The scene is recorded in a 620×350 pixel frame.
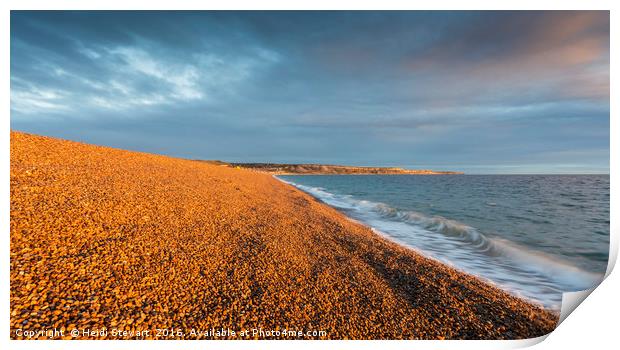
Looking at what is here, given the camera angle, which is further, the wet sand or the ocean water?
the ocean water

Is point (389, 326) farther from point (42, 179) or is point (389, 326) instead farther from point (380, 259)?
point (42, 179)

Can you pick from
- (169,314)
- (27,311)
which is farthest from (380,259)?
(27,311)

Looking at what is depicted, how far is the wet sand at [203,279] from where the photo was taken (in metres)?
2.63

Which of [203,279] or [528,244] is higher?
[203,279]

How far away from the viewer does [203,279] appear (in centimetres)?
331

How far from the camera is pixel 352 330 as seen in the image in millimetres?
2771

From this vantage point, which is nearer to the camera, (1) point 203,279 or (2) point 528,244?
(1) point 203,279

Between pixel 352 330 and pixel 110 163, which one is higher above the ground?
pixel 110 163

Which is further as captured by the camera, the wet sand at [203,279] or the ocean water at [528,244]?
the ocean water at [528,244]

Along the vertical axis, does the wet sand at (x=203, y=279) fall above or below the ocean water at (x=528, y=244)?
above

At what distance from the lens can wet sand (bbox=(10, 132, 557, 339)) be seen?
104 inches

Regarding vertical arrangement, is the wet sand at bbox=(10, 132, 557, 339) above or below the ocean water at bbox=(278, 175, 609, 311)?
above

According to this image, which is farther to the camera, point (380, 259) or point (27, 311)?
point (380, 259)

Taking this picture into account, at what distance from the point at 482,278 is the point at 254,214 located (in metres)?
6.29
